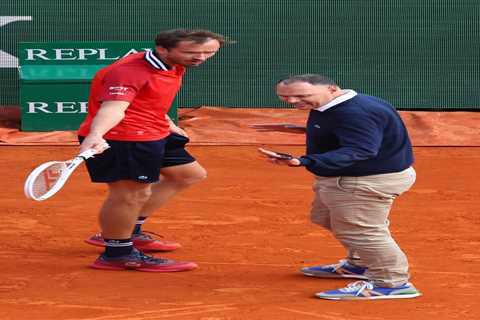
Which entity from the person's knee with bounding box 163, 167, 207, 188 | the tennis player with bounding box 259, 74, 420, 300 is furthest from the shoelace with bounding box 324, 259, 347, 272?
the person's knee with bounding box 163, 167, 207, 188

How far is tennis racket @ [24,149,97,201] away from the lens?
6.49 meters

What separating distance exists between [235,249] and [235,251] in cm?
7

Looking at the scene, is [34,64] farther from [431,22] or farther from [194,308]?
[194,308]

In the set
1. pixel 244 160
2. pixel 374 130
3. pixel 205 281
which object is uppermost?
pixel 374 130

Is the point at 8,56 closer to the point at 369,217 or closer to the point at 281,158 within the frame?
the point at 369,217

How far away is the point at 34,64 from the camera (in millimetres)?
14258

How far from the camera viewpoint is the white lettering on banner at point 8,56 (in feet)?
49.6

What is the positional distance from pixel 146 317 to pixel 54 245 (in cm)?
221

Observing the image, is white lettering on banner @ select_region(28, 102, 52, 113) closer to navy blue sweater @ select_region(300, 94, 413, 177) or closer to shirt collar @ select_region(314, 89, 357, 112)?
navy blue sweater @ select_region(300, 94, 413, 177)

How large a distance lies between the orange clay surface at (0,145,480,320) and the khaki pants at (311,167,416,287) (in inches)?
8.2

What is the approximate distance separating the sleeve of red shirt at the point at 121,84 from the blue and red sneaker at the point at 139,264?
108 cm

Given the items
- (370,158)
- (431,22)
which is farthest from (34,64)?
(370,158)

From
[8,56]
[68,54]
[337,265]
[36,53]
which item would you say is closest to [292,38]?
[68,54]

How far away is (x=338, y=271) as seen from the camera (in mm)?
7324
